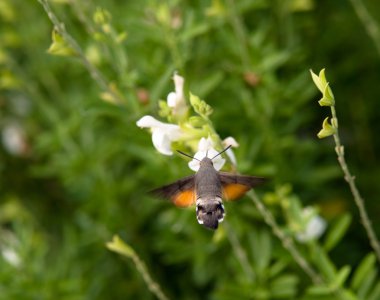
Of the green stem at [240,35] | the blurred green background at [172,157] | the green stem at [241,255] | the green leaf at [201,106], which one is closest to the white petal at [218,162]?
the green leaf at [201,106]

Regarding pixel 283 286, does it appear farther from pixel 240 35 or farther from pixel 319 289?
pixel 240 35

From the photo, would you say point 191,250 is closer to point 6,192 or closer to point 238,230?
point 238,230

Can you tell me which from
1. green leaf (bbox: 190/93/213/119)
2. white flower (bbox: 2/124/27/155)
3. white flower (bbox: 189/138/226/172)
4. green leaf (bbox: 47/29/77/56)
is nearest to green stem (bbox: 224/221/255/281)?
white flower (bbox: 189/138/226/172)

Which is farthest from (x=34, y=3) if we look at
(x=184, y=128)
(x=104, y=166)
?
(x=184, y=128)

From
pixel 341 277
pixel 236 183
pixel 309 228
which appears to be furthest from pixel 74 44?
pixel 341 277

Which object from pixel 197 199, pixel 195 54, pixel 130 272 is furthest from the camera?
pixel 130 272

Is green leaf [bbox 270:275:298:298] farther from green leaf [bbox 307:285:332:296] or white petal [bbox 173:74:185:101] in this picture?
white petal [bbox 173:74:185:101]
